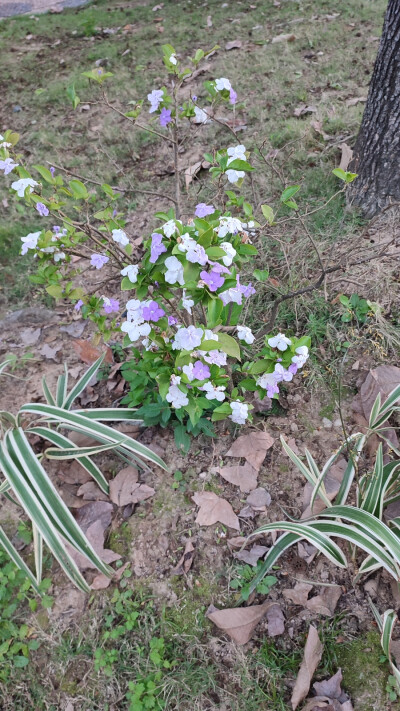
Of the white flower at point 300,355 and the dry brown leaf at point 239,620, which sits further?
the dry brown leaf at point 239,620

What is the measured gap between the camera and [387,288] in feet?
7.04

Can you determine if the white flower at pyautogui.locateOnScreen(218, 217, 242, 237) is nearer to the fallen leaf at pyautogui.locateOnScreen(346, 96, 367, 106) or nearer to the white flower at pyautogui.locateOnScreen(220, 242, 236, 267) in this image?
the white flower at pyautogui.locateOnScreen(220, 242, 236, 267)

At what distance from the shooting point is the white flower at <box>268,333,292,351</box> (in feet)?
4.37

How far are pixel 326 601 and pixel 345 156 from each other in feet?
7.50

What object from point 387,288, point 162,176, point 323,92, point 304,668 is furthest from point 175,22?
point 304,668

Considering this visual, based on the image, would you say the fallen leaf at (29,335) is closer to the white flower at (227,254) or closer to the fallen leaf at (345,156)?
the white flower at (227,254)

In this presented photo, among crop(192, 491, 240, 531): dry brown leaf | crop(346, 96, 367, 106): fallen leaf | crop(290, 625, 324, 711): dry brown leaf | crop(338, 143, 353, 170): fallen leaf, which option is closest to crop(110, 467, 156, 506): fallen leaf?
crop(192, 491, 240, 531): dry brown leaf

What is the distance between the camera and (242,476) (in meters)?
1.83

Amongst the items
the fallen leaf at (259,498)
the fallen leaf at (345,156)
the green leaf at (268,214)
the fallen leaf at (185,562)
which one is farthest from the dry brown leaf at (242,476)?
the fallen leaf at (345,156)

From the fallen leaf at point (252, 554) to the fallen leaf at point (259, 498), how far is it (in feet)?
0.49

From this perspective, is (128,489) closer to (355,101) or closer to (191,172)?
(191,172)

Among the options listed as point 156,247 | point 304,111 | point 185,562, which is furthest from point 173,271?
point 304,111

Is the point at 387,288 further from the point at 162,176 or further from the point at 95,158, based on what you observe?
the point at 95,158

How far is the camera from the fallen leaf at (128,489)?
6.03 feet
